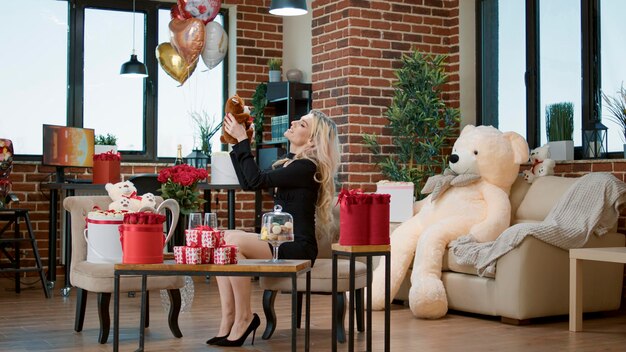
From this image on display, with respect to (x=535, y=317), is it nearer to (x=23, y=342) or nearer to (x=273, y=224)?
(x=273, y=224)

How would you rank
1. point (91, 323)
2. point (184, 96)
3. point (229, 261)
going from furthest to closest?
point (184, 96) → point (91, 323) → point (229, 261)

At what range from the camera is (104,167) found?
625cm


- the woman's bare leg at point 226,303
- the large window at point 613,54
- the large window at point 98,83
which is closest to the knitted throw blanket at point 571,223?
the large window at point 613,54

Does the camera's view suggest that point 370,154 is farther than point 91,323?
Yes

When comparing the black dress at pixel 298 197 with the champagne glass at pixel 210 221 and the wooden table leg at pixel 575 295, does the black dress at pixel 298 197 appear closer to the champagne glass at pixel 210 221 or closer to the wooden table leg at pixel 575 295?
the champagne glass at pixel 210 221

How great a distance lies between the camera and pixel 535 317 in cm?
516

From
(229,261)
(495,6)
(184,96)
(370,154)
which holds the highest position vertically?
(495,6)

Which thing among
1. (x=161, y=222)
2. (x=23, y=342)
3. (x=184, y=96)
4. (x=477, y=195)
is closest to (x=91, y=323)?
(x=23, y=342)

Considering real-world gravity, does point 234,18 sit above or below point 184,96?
above

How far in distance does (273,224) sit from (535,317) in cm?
220

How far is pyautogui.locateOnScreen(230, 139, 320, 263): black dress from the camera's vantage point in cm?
424

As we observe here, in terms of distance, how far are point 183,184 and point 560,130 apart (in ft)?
8.56

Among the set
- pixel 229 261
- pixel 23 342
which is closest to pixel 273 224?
pixel 229 261

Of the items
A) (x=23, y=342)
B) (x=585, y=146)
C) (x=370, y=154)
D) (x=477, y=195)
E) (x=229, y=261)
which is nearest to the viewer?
(x=229, y=261)
